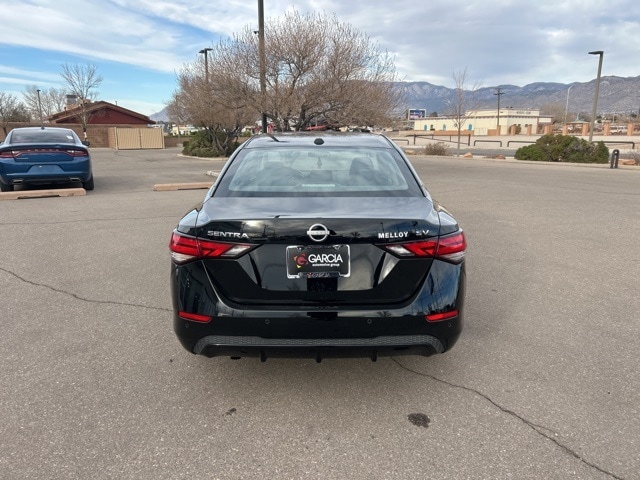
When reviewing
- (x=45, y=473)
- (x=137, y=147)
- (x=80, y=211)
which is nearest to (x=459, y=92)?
(x=137, y=147)

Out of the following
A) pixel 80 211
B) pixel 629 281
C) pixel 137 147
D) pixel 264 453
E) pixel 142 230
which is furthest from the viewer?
pixel 137 147

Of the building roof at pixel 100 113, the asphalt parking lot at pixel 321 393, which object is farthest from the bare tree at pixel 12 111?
the asphalt parking lot at pixel 321 393

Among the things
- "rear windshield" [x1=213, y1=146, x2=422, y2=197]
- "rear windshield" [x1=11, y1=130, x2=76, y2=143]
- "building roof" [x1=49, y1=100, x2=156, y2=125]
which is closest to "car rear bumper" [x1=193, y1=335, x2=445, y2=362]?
"rear windshield" [x1=213, y1=146, x2=422, y2=197]

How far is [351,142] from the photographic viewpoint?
3.86m

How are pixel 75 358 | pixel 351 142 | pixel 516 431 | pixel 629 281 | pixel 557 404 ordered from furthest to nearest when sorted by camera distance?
pixel 629 281 < pixel 351 142 < pixel 75 358 < pixel 557 404 < pixel 516 431

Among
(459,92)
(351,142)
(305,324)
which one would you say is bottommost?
(305,324)

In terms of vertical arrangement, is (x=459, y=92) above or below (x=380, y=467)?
above

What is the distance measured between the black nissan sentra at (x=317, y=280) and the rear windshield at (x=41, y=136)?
10.6m

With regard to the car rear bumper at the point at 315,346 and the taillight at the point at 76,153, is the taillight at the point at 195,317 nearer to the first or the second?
the car rear bumper at the point at 315,346

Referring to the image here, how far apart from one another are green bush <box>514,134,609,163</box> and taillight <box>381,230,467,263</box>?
985 inches

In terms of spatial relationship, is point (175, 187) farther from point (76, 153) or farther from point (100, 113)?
point (100, 113)

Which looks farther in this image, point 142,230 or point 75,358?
point 142,230

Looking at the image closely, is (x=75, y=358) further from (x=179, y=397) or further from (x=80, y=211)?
(x=80, y=211)

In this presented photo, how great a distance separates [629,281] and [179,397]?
4.86 metres
